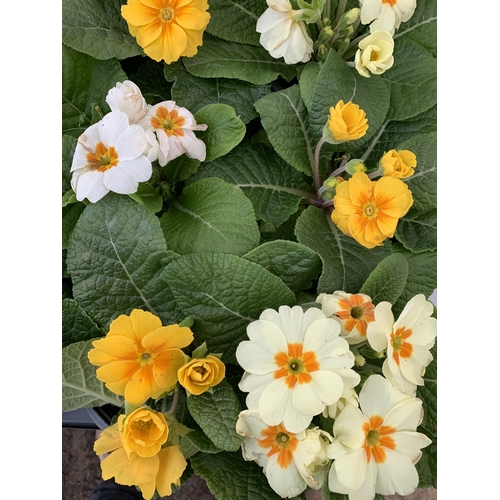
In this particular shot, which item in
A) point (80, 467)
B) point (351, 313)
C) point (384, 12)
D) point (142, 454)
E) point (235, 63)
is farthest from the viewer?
point (80, 467)

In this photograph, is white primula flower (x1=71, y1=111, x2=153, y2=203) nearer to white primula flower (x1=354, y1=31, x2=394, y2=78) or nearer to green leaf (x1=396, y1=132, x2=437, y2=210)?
white primula flower (x1=354, y1=31, x2=394, y2=78)

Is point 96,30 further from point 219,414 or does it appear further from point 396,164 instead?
point 219,414

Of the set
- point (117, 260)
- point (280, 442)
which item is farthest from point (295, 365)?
point (117, 260)

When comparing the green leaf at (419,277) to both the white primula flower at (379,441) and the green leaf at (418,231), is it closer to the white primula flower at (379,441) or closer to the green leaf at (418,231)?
the green leaf at (418,231)

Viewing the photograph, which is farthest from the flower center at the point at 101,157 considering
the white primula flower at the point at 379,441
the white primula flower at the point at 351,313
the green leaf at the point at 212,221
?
the white primula flower at the point at 379,441

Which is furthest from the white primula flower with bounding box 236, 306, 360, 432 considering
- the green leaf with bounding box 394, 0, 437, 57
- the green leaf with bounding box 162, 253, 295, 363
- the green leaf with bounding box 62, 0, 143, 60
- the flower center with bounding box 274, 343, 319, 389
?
the green leaf with bounding box 394, 0, 437, 57

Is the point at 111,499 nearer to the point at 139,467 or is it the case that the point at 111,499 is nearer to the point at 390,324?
the point at 139,467
